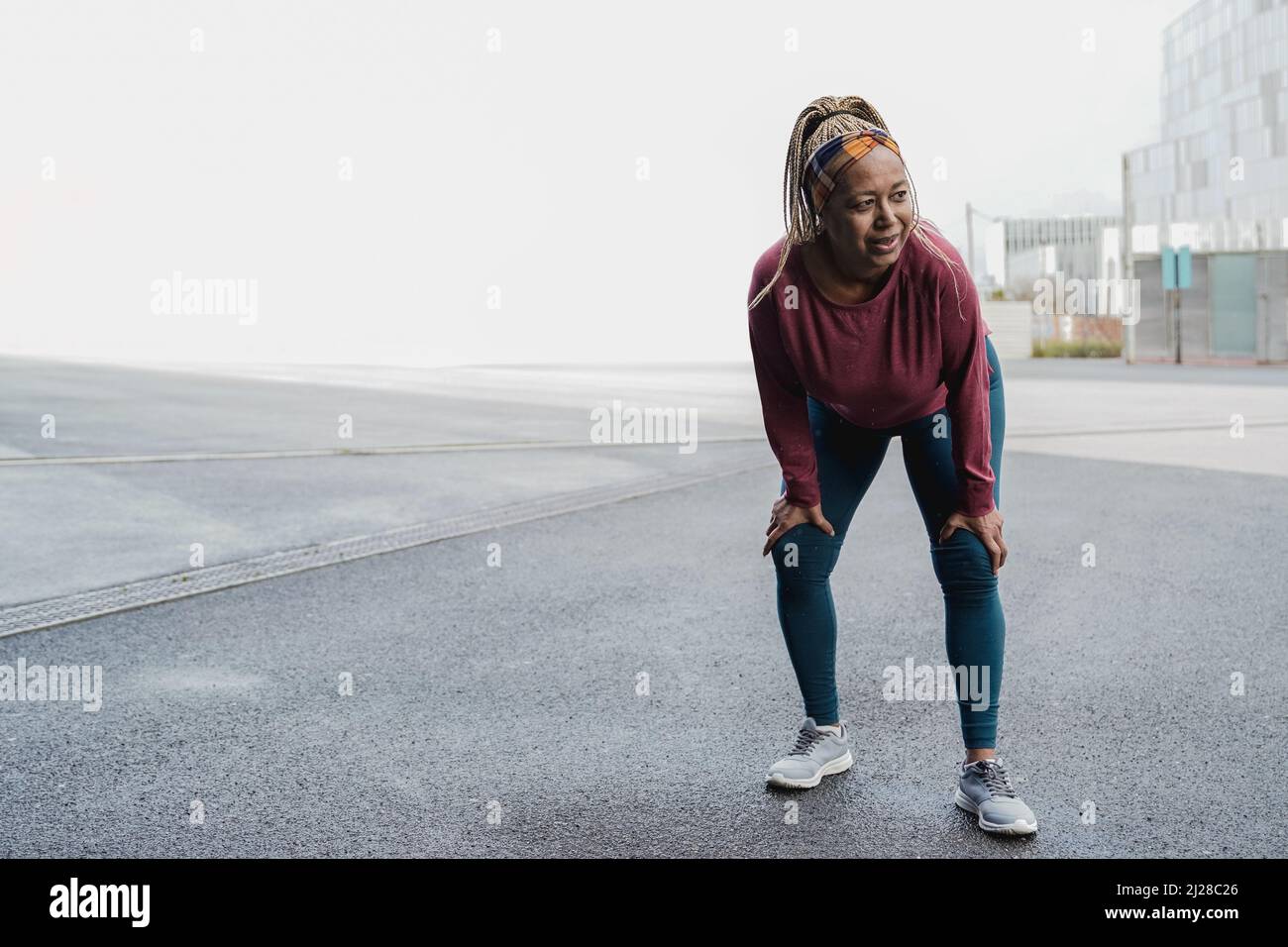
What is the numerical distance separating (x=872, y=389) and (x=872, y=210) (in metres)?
0.46

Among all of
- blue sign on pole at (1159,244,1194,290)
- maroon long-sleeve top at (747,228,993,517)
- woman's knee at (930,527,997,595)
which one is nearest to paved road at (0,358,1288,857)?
woman's knee at (930,527,997,595)

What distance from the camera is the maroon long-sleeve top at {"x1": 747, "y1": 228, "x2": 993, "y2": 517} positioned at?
3084 millimetres

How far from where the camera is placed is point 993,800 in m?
3.22

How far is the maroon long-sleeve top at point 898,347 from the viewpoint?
3.08 m

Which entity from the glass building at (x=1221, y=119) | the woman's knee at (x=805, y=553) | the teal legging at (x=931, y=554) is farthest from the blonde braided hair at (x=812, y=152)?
the glass building at (x=1221, y=119)

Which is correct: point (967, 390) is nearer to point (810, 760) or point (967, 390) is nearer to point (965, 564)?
point (965, 564)

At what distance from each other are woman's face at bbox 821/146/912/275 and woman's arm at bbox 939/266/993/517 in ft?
0.61

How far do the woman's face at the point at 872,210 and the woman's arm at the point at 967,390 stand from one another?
186mm

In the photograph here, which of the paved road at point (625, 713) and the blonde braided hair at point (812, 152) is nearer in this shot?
the blonde braided hair at point (812, 152)

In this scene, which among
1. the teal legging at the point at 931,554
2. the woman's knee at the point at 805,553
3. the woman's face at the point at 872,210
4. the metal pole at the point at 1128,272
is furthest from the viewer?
the metal pole at the point at 1128,272

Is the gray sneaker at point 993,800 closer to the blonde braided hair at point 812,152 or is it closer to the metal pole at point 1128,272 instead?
the blonde braided hair at point 812,152

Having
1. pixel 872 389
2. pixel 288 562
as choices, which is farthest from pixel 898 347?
pixel 288 562
